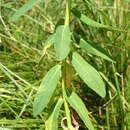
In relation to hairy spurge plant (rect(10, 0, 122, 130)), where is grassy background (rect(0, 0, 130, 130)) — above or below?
below

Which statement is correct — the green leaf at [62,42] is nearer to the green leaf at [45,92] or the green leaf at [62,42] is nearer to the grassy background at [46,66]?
the green leaf at [45,92]

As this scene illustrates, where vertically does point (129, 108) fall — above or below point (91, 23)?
below

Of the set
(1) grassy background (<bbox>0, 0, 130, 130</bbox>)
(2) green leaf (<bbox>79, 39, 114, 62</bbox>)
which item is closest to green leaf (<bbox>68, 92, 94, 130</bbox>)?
(2) green leaf (<bbox>79, 39, 114, 62</bbox>)

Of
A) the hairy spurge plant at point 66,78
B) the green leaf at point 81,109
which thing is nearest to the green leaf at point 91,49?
the hairy spurge plant at point 66,78

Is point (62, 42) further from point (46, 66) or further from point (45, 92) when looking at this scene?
point (46, 66)

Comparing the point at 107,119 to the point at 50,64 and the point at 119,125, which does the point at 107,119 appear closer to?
the point at 119,125

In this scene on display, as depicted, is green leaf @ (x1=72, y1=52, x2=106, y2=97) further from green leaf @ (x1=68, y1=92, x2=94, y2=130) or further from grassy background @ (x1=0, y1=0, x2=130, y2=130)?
grassy background @ (x1=0, y1=0, x2=130, y2=130)

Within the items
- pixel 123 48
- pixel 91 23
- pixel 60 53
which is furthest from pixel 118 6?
pixel 60 53
